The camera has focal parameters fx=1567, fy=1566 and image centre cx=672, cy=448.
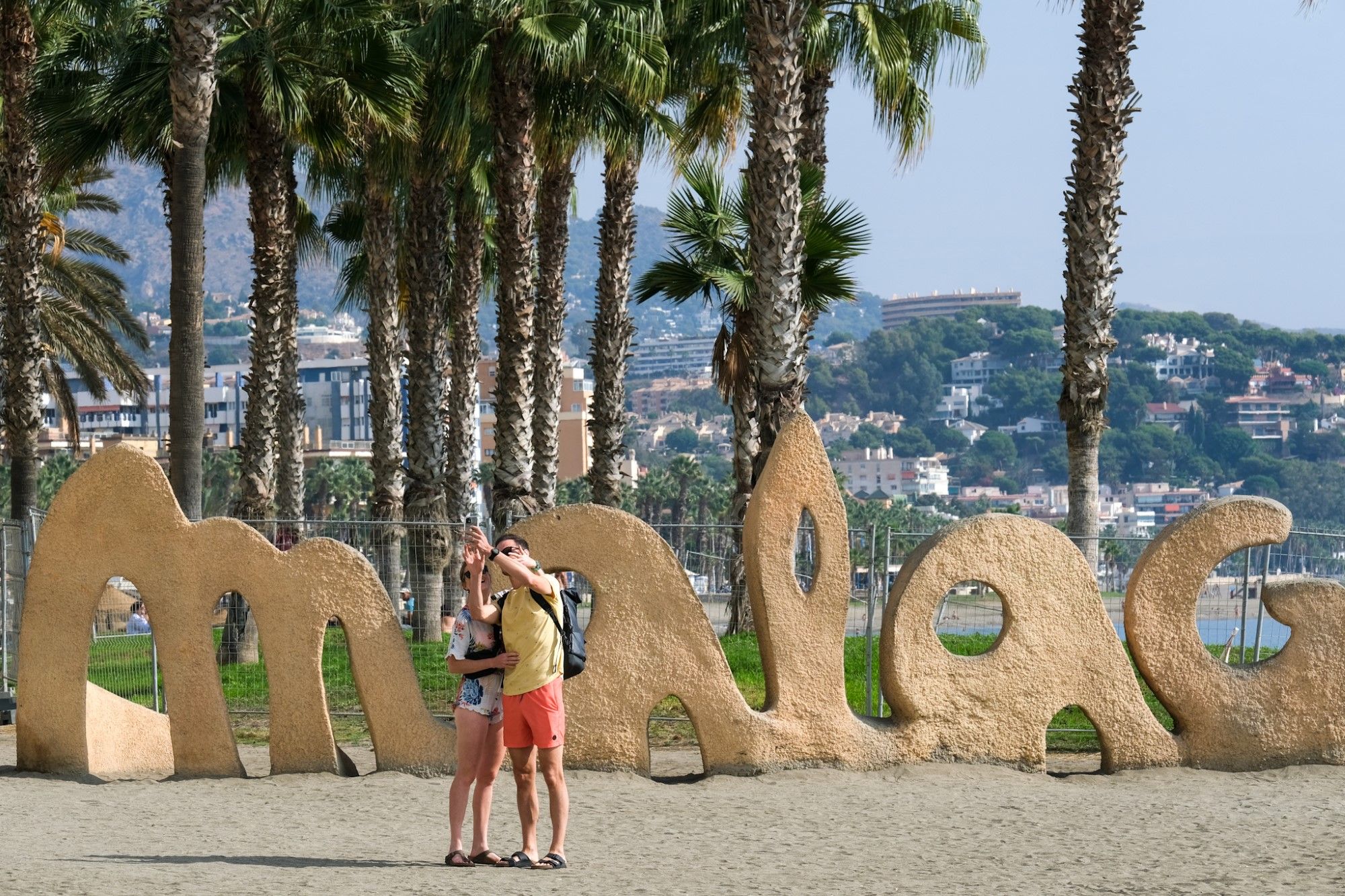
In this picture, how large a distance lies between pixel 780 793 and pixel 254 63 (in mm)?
11198

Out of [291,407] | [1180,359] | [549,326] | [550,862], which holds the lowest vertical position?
[550,862]

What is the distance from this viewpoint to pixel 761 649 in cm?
1038

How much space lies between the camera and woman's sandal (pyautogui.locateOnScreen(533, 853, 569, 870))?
7.42 m

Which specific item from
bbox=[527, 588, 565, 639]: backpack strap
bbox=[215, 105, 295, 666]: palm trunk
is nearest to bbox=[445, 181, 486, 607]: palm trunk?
bbox=[215, 105, 295, 666]: palm trunk

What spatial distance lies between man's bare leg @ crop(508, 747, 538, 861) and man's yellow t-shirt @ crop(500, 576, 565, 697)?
288 millimetres

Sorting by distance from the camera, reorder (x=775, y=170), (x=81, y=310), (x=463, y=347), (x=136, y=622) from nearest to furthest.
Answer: (x=775, y=170)
(x=136, y=622)
(x=463, y=347)
(x=81, y=310)

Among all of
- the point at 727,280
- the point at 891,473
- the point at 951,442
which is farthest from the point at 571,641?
the point at 951,442

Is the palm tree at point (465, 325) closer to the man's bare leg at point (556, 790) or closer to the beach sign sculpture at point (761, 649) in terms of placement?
the beach sign sculpture at point (761, 649)

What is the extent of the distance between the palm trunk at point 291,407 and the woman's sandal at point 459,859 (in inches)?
529

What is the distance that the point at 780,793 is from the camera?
9.70 m

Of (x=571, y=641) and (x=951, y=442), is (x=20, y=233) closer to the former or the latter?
(x=571, y=641)

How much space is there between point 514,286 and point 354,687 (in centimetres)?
545

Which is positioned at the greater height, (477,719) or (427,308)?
(427,308)

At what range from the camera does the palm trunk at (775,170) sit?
44.9 ft
